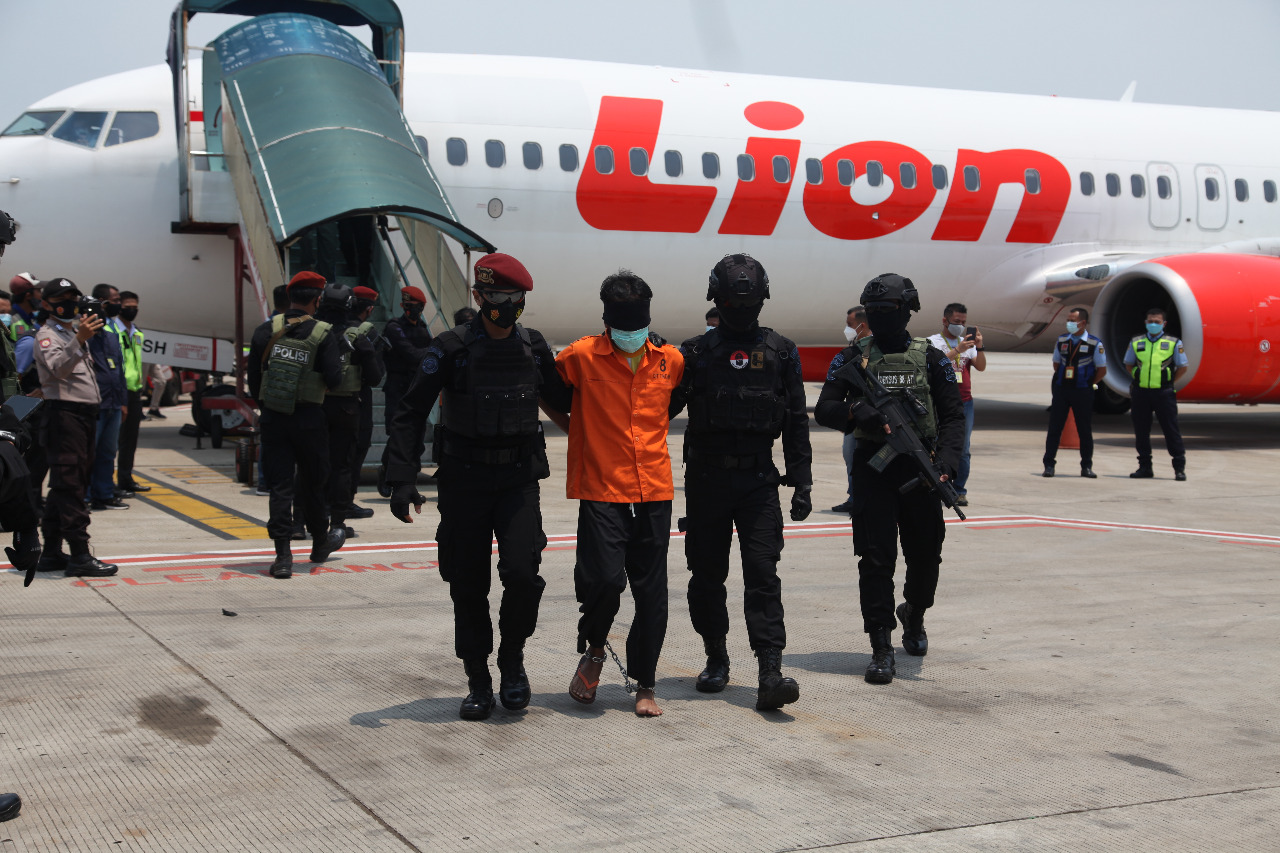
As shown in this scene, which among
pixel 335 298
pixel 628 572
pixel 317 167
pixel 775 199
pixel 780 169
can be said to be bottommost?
pixel 628 572

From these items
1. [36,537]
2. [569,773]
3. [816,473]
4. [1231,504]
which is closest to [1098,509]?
[1231,504]

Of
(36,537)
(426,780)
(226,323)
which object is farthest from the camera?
(226,323)

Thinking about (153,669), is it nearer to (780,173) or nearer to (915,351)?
(915,351)

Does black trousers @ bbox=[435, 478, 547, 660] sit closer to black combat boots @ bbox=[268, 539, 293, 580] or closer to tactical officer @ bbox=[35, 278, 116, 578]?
black combat boots @ bbox=[268, 539, 293, 580]

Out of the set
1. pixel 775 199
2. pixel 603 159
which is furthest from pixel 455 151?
pixel 775 199

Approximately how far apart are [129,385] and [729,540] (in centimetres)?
765

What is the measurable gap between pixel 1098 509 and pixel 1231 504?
1.47 metres

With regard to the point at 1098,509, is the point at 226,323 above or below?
above

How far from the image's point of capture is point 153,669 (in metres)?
5.46

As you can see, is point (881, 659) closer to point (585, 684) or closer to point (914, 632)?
point (914, 632)

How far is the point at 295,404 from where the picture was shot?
7727 millimetres

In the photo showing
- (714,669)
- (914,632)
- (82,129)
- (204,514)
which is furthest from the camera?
(82,129)

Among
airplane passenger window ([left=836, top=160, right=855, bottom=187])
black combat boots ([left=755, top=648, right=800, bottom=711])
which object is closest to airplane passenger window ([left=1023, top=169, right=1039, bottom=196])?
airplane passenger window ([left=836, top=160, right=855, bottom=187])

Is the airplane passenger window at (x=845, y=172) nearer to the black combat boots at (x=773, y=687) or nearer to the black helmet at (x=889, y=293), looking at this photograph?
the black helmet at (x=889, y=293)
